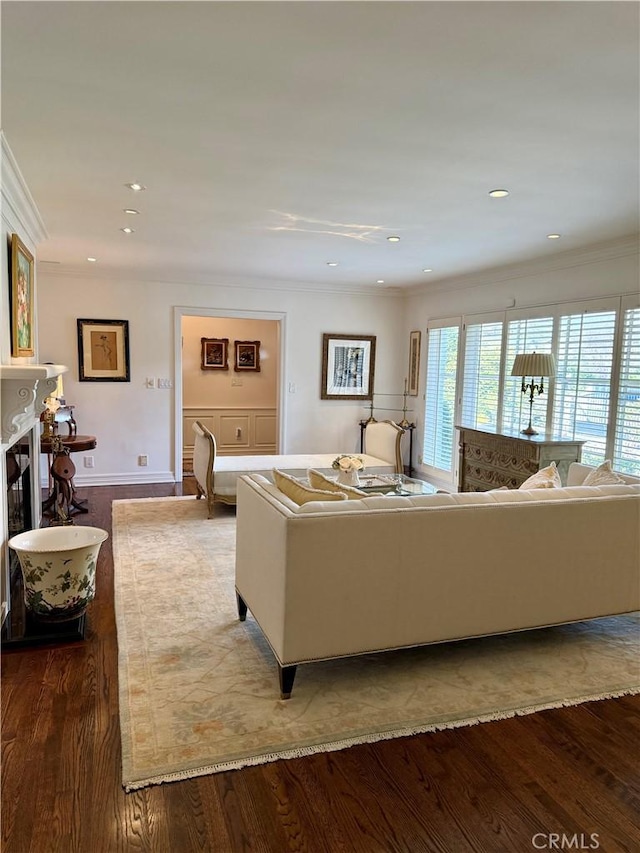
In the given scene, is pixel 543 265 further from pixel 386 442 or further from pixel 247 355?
pixel 247 355

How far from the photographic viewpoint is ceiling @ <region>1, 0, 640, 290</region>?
5.66 ft

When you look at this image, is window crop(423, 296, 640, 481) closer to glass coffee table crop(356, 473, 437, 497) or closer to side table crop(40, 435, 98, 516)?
glass coffee table crop(356, 473, 437, 497)

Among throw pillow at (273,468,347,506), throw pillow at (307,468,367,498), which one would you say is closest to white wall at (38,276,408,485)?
throw pillow at (307,468,367,498)

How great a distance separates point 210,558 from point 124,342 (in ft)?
11.5

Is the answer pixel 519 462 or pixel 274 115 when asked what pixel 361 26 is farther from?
pixel 519 462

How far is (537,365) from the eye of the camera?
15.8 feet

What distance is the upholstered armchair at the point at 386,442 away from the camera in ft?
20.1

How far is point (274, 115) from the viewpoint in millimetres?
2365

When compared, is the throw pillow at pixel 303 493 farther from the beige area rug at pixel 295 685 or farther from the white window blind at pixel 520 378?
the white window blind at pixel 520 378

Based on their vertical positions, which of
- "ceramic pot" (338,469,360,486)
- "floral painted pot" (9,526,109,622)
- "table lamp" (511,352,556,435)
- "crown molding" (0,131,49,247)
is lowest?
"floral painted pot" (9,526,109,622)

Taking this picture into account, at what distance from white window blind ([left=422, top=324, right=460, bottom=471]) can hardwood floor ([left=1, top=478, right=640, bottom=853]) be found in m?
4.58

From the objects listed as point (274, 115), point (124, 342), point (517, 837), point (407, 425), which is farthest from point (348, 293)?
point (517, 837)

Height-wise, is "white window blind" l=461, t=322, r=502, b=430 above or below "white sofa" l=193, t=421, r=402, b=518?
above

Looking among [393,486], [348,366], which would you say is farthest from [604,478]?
[348,366]
